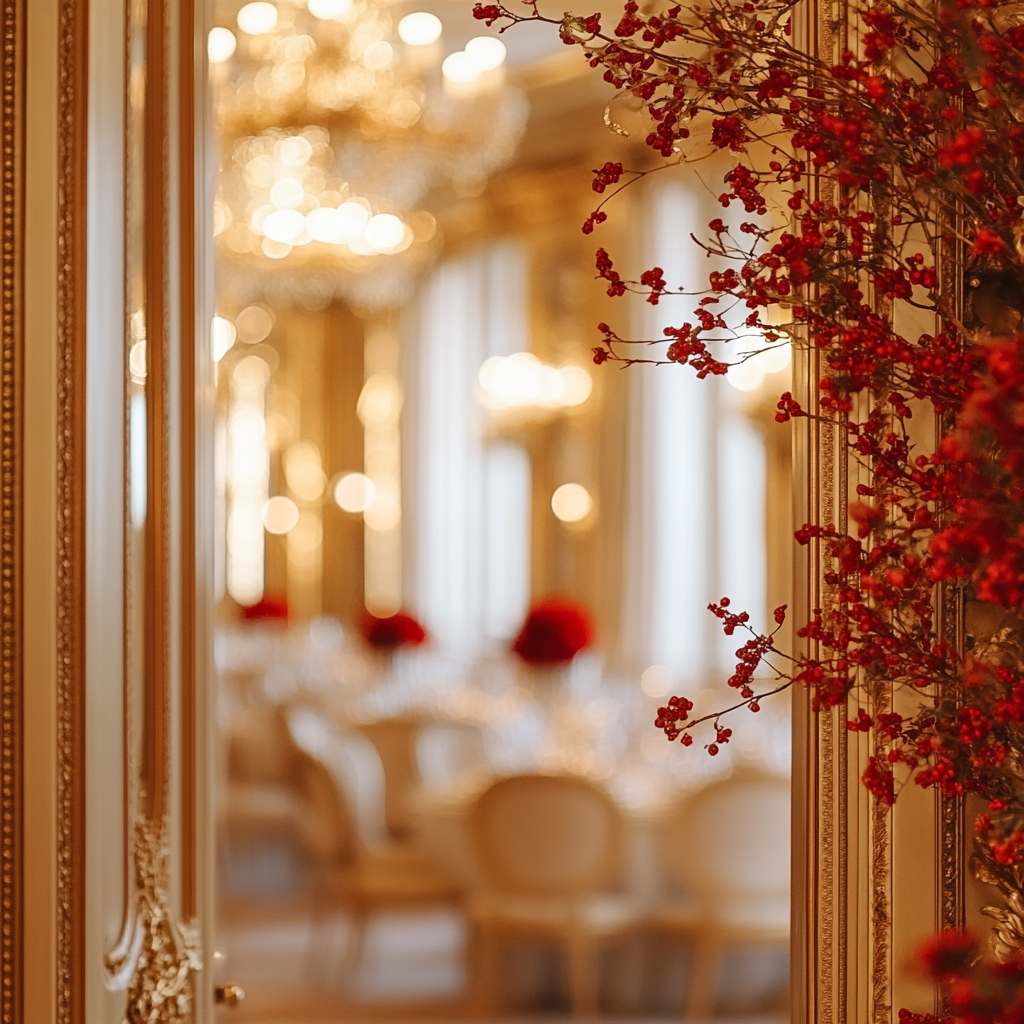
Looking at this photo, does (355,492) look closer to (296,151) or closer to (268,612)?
(268,612)

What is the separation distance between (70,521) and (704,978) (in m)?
3.37

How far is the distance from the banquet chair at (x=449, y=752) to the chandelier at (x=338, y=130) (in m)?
2.08

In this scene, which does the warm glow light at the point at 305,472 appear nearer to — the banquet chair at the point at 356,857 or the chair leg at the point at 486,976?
the banquet chair at the point at 356,857

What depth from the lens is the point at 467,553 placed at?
30.0 feet

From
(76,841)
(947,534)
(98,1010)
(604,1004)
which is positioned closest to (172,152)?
(76,841)

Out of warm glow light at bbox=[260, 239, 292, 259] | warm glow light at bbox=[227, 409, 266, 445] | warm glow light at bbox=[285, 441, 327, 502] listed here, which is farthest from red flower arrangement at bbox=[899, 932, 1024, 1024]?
warm glow light at bbox=[227, 409, 266, 445]

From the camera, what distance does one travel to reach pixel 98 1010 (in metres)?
1.79

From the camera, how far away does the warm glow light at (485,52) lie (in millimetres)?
4465

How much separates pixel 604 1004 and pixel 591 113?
487 cm

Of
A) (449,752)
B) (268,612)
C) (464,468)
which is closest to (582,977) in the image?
(449,752)

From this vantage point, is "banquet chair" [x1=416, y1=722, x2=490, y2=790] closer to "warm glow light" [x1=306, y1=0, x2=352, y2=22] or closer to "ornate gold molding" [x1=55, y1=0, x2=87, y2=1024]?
"warm glow light" [x1=306, y1=0, x2=352, y2=22]

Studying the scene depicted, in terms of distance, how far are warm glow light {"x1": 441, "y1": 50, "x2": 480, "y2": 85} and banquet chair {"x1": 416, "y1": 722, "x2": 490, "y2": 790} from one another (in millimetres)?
2622

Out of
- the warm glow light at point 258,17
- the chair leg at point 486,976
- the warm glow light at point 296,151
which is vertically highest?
the warm glow light at point 258,17

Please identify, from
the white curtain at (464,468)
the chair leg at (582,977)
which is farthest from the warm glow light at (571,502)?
the chair leg at (582,977)
